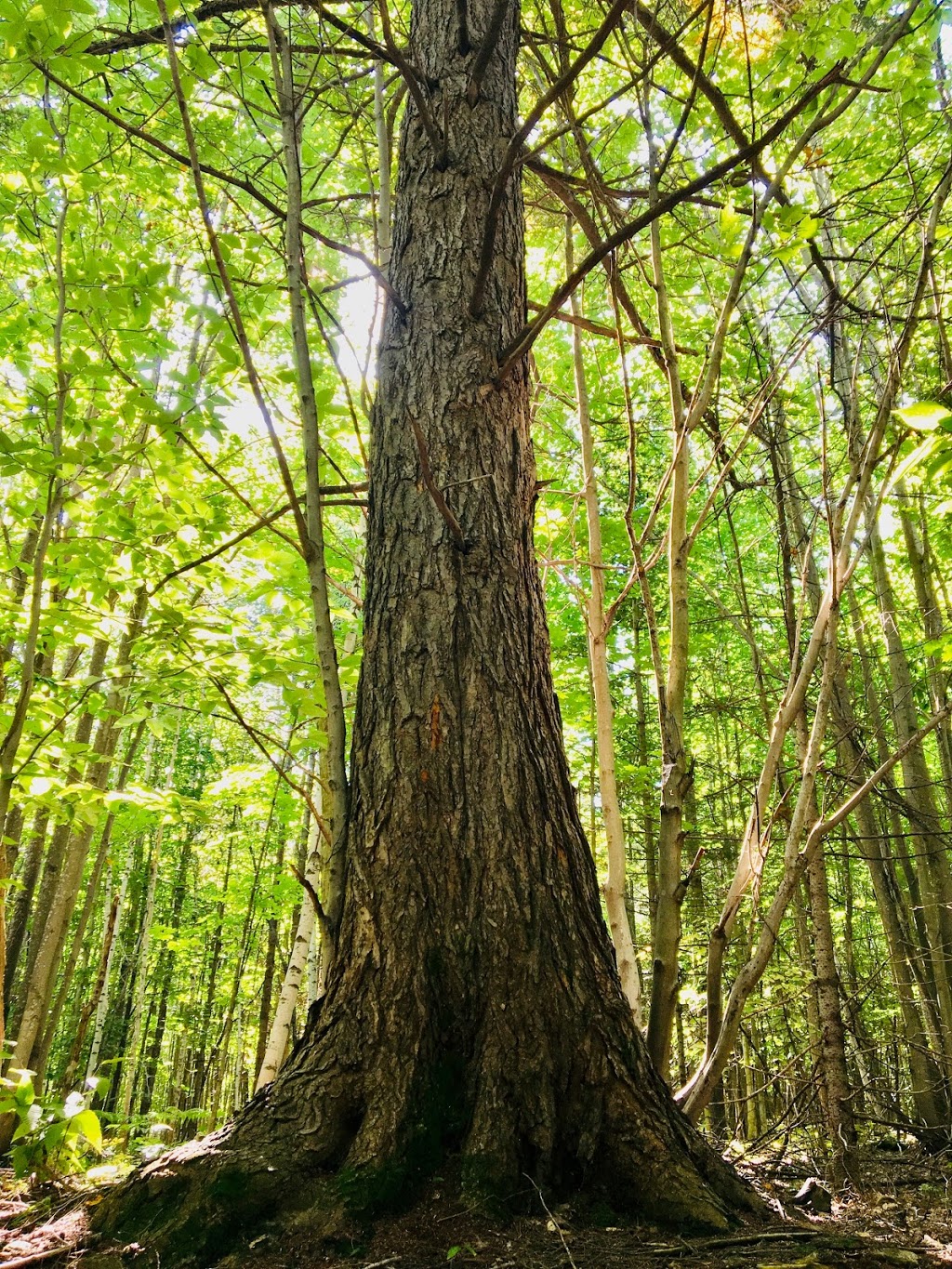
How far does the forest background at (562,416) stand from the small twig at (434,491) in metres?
0.01

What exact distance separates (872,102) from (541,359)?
10.6 ft

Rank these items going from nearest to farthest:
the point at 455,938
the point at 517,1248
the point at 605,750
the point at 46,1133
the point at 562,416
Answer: the point at 517,1248, the point at 455,938, the point at 46,1133, the point at 605,750, the point at 562,416

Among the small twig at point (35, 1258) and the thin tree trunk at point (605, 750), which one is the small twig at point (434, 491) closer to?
the thin tree trunk at point (605, 750)

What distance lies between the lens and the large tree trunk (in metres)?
1.29

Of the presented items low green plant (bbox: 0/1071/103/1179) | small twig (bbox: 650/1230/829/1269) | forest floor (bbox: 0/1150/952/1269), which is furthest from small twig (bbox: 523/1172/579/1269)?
low green plant (bbox: 0/1071/103/1179)

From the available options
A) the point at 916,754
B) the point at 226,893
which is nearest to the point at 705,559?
the point at 916,754

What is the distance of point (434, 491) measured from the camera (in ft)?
4.91

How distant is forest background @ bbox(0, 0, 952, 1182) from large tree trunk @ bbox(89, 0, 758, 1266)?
144 millimetres

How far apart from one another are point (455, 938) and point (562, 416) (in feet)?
18.6

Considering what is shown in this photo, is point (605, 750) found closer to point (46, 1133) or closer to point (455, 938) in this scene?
point (455, 938)

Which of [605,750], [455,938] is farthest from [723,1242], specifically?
[605,750]

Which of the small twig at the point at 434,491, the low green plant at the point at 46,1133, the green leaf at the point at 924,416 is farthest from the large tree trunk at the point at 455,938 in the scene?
the low green plant at the point at 46,1133

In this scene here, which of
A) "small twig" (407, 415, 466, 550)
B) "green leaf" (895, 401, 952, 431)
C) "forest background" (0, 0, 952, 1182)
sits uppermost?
"forest background" (0, 0, 952, 1182)

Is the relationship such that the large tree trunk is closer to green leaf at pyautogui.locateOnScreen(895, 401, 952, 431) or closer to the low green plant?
green leaf at pyautogui.locateOnScreen(895, 401, 952, 431)
